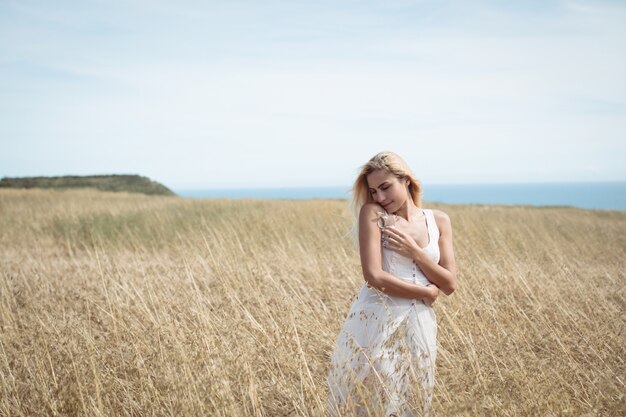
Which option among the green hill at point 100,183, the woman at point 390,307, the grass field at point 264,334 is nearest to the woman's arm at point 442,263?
the woman at point 390,307

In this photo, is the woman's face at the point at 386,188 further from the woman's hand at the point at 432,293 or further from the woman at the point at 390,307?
the woman's hand at the point at 432,293

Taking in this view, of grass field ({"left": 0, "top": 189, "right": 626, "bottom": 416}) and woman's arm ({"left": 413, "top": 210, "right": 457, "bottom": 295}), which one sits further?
grass field ({"left": 0, "top": 189, "right": 626, "bottom": 416})

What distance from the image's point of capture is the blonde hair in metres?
2.30

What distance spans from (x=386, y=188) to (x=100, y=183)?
137ft

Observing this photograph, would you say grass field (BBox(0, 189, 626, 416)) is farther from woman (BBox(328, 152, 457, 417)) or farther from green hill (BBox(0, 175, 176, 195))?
green hill (BBox(0, 175, 176, 195))

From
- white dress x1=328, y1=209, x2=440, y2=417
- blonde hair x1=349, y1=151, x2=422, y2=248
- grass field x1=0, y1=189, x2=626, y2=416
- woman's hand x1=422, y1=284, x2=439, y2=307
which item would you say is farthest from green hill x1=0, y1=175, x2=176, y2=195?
woman's hand x1=422, y1=284, x2=439, y2=307

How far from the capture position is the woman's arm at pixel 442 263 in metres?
2.27

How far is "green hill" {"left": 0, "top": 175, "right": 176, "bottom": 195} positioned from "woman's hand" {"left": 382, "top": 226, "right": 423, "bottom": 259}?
37.3m

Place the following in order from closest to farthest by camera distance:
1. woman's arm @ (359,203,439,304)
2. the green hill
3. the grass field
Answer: woman's arm @ (359,203,439,304), the grass field, the green hill

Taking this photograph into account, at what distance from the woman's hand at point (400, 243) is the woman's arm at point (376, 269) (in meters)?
0.05

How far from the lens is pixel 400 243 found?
2.24m

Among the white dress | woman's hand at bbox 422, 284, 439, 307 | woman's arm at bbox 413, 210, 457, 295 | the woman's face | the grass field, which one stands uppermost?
the woman's face

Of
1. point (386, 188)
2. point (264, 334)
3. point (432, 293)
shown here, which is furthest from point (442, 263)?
point (264, 334)

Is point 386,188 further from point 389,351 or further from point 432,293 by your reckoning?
point 389,351
